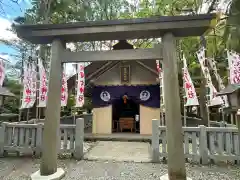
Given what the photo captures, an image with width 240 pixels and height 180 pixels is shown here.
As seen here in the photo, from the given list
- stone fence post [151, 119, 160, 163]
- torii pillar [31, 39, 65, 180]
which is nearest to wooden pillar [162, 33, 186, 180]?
stone fence post [151, 119, 160, 163]

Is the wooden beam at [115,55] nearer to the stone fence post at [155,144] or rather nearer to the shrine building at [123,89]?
the stone fence post at [155,144]

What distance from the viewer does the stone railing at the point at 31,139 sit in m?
6.37

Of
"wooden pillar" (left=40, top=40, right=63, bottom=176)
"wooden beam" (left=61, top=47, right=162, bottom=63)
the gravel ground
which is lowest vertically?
the gravel ground

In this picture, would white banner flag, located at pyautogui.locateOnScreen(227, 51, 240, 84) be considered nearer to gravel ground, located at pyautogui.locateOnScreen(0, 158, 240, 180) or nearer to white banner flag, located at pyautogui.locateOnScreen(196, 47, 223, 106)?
white banner flag, located at pyautogui.locateOnScreen(196, 47, 223, 106)

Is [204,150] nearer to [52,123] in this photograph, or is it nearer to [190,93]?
[190,93]

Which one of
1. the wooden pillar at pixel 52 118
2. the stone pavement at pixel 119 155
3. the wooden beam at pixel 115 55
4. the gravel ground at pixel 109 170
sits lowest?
the gravel ground at pixel 109 170

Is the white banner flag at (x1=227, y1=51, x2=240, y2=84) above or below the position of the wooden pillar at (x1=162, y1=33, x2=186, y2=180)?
above

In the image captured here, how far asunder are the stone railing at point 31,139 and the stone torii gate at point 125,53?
183 centimetres

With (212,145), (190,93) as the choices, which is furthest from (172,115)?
(190,93)

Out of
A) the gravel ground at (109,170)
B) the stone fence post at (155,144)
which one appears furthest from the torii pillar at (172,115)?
the stone fence post at (155,144)

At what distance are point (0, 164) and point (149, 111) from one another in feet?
25.5

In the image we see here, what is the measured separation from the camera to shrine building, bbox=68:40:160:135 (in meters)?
11.3

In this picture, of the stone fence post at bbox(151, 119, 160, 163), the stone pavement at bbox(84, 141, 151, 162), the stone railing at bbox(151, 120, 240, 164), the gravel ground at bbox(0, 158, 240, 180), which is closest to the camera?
the gravel ground at bbox(0, 158, 240, 180)

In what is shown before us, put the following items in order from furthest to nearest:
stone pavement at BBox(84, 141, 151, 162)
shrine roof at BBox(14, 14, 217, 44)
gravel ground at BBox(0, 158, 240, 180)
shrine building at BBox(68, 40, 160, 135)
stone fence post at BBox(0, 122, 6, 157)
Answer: shrine building at BBox(68, 40, 160, 135) < stone fence post at BBox(0, 122, 6, 157) < stone pavement at BBox(84, 141, 151, 162) < gravel ground at BBox(0, 158, 240, 180) < shrine roof at BBox(14, 14, 217, 44)
